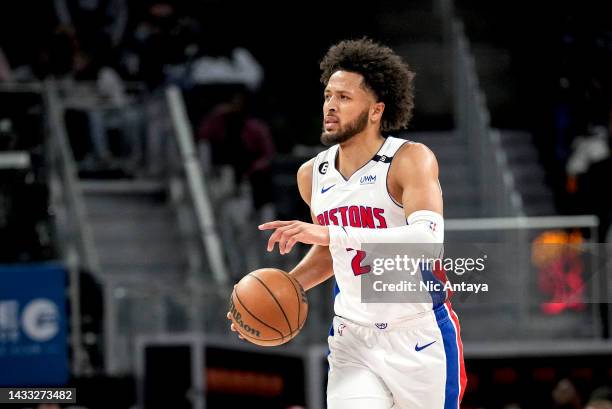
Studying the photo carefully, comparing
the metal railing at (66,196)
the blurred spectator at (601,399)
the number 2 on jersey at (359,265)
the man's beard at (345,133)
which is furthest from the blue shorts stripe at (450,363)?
the metal railing at (66,196)

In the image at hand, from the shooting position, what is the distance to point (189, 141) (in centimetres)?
1244

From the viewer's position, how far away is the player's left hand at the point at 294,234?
17.0ft

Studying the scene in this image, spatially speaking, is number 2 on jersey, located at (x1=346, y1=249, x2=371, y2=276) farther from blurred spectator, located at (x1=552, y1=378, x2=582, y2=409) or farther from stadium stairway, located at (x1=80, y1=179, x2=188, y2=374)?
stadium stairway, located at (x1=80, y1=179, x2=188, y2=374)

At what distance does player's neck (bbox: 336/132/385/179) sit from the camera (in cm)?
601

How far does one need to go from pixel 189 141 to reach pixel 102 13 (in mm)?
2793

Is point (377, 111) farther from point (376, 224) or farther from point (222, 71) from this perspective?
point (222, 71)

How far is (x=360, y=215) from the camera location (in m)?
5.87

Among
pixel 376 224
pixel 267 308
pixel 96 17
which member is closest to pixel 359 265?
pixel 376 224

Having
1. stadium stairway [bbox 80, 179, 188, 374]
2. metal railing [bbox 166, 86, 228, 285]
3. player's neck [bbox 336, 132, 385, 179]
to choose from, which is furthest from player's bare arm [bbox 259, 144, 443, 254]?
metal railing [bbox 166, 86, 228, 285]

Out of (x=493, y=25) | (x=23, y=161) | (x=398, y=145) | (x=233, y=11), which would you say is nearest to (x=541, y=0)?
(x=493, y=25)

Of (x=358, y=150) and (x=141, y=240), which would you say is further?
(x=141, y=240)

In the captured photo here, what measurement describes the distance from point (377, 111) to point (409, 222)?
2.39 feet

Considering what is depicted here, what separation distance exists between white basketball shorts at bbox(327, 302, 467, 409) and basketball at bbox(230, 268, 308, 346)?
261mm

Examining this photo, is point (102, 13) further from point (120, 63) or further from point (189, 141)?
point (189, 141)
